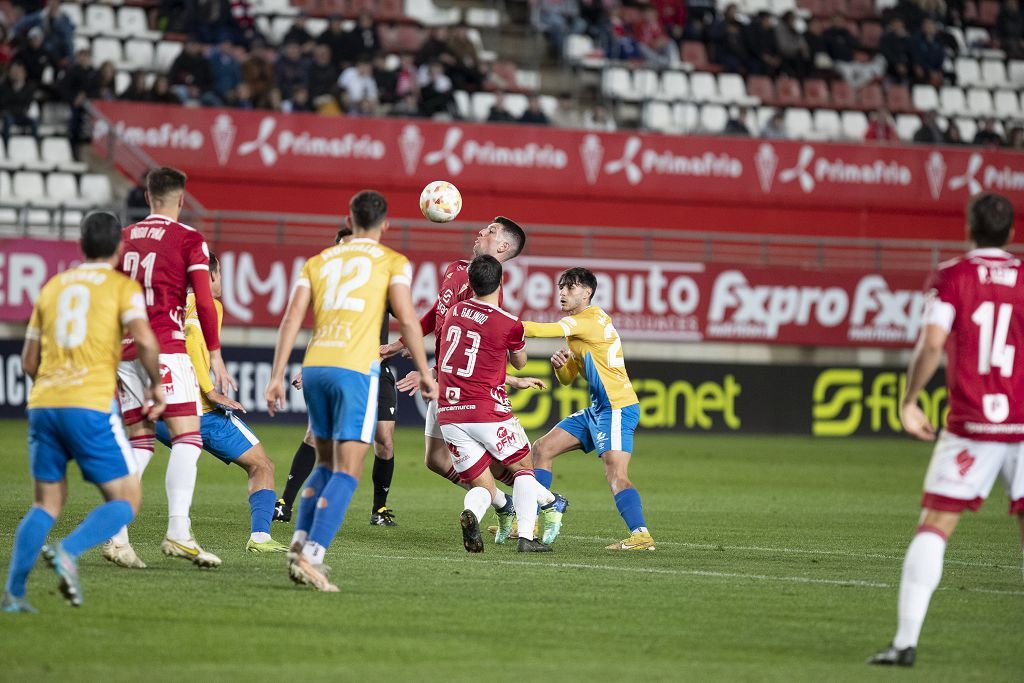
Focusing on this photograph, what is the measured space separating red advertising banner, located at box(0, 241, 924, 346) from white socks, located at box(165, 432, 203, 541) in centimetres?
1287

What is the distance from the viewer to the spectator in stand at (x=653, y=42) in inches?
1115

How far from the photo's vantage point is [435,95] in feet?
83.9

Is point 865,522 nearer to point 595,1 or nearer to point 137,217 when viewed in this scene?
point 137,217

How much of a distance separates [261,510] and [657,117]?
1887 centimetres

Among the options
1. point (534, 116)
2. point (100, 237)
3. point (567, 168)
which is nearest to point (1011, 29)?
point (567, 168)

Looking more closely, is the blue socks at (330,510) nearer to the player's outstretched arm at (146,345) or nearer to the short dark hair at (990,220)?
the player's outstretched arm at (146,345)

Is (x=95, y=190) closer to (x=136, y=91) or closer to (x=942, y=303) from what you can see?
(x=136, y=91)

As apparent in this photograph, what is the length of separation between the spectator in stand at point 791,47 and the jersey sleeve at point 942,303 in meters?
23.5

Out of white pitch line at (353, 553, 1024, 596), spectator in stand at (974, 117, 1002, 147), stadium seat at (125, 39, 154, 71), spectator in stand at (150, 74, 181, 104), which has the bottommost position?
white pitch line at (353, 553, 1024, 596)

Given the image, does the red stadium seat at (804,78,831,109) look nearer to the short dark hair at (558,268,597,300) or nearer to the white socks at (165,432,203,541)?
the short dark hair at (558,268,597,300)

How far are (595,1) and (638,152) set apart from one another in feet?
14.0

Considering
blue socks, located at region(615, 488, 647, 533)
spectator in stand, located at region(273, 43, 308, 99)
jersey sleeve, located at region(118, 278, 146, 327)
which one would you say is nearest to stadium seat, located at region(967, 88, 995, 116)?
spectator in stand, located at region(273, 43, 308, 99)

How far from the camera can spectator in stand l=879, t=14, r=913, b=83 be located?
29750 millimetres

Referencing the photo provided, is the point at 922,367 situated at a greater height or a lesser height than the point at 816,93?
lesser
